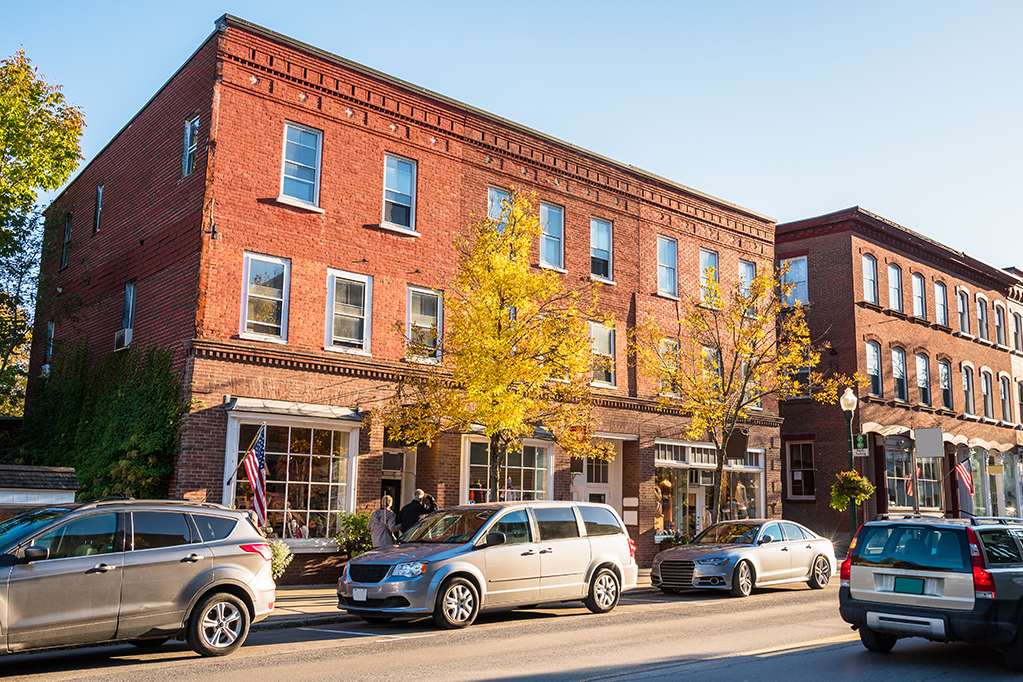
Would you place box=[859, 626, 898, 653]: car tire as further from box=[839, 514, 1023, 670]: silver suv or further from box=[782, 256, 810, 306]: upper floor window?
box=[782, 256, 810, 306]: upper floor window

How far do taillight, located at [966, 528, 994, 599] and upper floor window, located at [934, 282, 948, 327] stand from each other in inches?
1212

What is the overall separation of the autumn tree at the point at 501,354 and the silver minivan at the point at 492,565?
290cm

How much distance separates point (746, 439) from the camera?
90.6 feet

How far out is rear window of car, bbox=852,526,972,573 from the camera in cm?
941

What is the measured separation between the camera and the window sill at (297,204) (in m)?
18.5

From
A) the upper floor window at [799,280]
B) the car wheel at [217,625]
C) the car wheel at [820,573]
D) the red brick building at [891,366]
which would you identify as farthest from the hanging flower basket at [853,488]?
the car wheel at [217,625]

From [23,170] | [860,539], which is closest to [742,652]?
→ [860,539]

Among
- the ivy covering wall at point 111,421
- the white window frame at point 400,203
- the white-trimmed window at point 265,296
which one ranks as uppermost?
the white window frame at point 400,203

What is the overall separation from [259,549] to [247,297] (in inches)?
320

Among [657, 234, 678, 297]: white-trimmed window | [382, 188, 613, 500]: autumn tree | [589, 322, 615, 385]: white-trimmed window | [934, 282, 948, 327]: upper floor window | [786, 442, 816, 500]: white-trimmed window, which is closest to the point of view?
[382, 188, 613, 500]: autumn tree

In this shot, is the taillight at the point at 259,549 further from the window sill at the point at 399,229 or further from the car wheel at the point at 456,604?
the window sill at the point at 399,229

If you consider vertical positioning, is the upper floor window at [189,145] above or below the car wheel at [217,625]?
above

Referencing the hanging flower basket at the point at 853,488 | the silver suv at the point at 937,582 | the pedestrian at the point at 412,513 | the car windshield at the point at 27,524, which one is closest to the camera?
the silver suv at the point at 937,582

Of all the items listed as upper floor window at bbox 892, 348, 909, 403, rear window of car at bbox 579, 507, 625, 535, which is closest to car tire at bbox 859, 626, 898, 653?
rear window of car at bbox 579, 507, 625, 535
